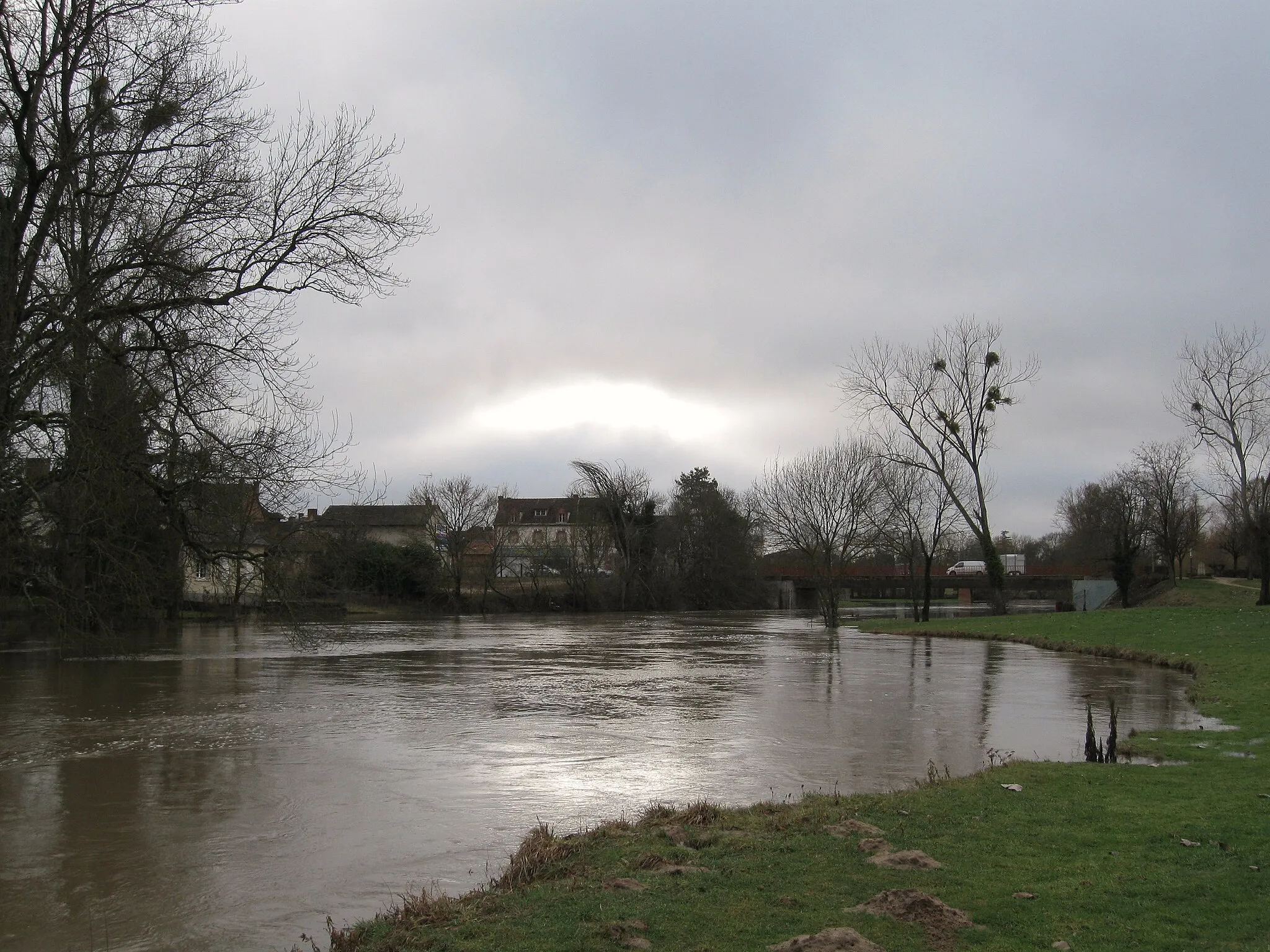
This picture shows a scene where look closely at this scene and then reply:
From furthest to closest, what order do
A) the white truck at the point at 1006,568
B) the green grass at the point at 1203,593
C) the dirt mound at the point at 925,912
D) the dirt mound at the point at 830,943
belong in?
the white truck at the point at 1006,568, the green grass at the point at 1203,593, the dirt mound at the point at 925,912, the dirt mound at the point at 830,943

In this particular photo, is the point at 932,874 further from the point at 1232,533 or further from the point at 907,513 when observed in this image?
the point at 1232,533

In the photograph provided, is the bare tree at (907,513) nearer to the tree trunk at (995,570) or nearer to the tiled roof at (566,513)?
the tree trunk at (995,570)

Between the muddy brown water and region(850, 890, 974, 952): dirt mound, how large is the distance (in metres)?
3.45

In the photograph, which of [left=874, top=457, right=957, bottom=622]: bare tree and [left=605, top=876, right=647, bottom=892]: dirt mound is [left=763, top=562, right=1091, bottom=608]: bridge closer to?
[left=874, top=457, right=957, bottom=622]: bare tree

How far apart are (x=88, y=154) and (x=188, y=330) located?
2.97 m

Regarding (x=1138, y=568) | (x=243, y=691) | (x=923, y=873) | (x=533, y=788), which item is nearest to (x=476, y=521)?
(x=1138, y=568)

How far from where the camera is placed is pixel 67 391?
13.9 meters

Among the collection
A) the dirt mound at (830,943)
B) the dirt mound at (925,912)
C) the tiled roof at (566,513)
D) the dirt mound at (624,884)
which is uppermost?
the tiled roof at (566,513)

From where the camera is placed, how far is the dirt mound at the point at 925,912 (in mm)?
5234

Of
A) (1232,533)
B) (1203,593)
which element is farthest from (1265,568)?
(1232,533)

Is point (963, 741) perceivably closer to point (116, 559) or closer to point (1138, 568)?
point (116, 559)

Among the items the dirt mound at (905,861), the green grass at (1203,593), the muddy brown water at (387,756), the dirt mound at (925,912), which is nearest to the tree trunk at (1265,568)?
the green grass at (1203,593)

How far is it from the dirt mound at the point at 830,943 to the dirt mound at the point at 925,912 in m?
0.38

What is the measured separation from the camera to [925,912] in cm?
550
